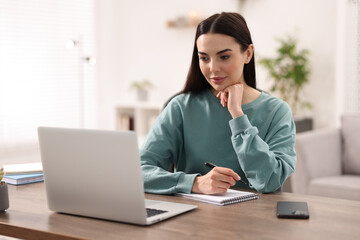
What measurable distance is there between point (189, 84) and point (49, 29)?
3060 mm

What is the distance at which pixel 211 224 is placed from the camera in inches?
50.3

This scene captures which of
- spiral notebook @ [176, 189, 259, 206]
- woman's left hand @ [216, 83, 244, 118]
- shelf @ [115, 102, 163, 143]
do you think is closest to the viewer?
spiral notebook @ [176, 189, 259, 206]

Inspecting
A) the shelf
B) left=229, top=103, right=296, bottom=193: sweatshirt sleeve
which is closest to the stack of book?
left=229, top=103, right=296, bottom=193: sweatshirt sleeve

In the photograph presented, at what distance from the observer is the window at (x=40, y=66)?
14.3ft

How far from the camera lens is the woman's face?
1.79 meters

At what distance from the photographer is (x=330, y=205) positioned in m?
1.48

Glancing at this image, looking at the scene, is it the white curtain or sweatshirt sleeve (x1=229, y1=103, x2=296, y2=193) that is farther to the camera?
the white curtain

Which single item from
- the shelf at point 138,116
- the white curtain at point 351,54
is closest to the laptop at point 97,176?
the white curtain at point 351,54

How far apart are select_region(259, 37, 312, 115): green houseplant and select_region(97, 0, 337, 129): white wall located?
16 centimetres

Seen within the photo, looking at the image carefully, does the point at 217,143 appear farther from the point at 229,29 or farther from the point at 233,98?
the point at 229,29

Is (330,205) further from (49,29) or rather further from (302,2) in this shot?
(49,29)

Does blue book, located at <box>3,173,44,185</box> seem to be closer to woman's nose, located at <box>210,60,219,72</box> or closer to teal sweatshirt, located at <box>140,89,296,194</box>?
teal sweatshirt, located at <box>140,89,296,194</box>

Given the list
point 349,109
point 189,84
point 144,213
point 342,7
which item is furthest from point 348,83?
point 144,213

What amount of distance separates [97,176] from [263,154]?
59 cm
